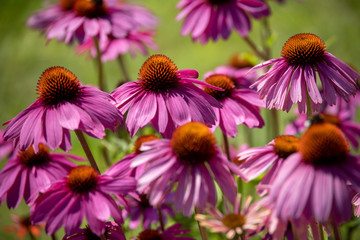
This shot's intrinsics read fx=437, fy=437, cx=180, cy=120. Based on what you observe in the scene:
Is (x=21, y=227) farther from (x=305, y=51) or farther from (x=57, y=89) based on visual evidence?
(x=305, y=51)

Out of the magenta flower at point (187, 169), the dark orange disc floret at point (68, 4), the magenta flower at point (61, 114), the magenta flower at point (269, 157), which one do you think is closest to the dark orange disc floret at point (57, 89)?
the magenta flower at point (61, 114)

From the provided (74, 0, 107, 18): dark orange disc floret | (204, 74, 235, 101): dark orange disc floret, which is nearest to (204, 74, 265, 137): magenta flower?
(204, 74, 235, 101): dark orange disc floret

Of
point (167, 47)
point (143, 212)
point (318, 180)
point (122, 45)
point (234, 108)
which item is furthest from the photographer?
point (167, 47)

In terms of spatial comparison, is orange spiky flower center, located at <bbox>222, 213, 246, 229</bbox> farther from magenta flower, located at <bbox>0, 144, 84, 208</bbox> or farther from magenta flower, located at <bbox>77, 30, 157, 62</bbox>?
magenta flower, located at <bbox>77, 30, 157, 62</bbox>

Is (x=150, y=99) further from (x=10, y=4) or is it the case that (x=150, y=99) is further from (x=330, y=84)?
(x=10, y=4)

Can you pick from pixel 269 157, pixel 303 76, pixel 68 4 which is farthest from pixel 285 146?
pixel 68 4
